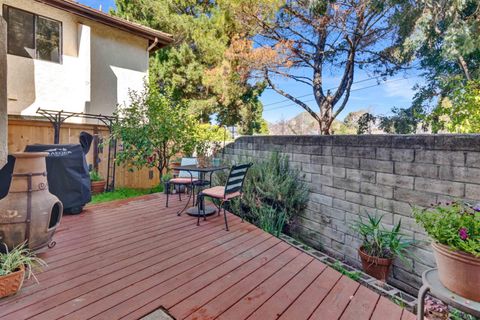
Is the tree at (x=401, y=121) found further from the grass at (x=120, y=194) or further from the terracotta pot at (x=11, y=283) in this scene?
the terracotta pot at (x=11, y=283)

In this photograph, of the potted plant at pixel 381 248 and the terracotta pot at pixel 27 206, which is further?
the potted plant at pixel 381 248

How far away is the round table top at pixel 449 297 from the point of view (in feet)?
3.97

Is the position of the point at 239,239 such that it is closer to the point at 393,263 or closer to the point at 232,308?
the point at 232,308

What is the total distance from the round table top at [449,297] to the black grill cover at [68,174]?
4332 millimetres

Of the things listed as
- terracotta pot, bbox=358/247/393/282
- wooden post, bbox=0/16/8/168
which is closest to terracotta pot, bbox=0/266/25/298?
wooden post, bbox=0/16/8/168

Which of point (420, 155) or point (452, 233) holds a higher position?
point (420, 155)

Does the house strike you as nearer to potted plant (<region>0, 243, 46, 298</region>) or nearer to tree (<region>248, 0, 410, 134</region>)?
tree (<region>248, 0, 410, 134</region>)

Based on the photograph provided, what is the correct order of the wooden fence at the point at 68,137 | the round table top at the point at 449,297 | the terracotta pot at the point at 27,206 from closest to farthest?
1. the round table top at the point at 449,297
2. the terracotta pot at the point at 27,206
3. the wooden fence at the point at 68,137

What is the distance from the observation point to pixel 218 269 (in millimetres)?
2395

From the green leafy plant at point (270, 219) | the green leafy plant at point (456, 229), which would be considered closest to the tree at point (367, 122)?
the green leafy plant at point (270, 219)

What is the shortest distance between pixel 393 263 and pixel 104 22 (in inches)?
331

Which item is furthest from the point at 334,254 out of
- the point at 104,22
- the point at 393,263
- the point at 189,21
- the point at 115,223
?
the point at 189,21

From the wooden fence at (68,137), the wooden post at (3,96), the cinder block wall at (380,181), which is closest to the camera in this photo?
the cinder block wall at (380,181)

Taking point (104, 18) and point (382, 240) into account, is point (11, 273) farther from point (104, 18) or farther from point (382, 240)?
point (104, 18)
